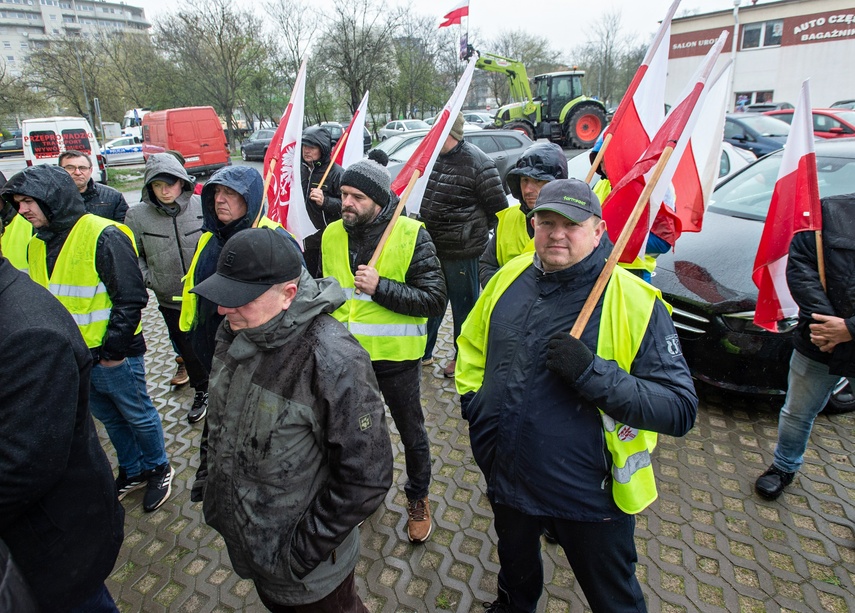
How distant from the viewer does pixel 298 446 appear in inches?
65.8

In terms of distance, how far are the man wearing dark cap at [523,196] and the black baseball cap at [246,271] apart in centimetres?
155

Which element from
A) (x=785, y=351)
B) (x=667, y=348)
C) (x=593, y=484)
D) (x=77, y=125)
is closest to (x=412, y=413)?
(x=593, y=484)

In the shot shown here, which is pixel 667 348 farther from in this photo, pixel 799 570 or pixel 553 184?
pixel 799 570

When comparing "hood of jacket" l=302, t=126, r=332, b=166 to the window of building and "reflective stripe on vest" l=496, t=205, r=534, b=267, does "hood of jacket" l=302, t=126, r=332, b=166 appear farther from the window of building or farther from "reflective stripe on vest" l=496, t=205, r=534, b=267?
the window of building

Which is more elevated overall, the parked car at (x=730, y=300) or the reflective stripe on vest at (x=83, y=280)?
the reflective stripe on vest at (x=83, y=280)

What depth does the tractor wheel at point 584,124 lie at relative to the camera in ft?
67.7

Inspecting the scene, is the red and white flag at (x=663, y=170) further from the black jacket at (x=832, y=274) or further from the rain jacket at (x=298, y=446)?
the rain jacket at (x=298, y=446)

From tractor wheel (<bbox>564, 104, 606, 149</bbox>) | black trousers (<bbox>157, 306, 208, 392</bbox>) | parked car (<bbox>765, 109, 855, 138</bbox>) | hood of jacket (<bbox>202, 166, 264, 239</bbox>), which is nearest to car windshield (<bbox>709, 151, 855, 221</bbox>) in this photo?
hood of jacket (<bbox>202, 166, 264, 239</bbox>)

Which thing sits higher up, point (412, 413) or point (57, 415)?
point (57, 415)

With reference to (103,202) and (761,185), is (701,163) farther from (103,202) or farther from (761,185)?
(103,202)

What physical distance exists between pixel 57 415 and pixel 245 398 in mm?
551

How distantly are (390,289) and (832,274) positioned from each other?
224 cm

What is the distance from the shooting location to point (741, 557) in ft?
8.91

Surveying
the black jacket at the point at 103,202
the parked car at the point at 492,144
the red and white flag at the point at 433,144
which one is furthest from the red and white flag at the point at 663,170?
the parked car at the point at 492,144
